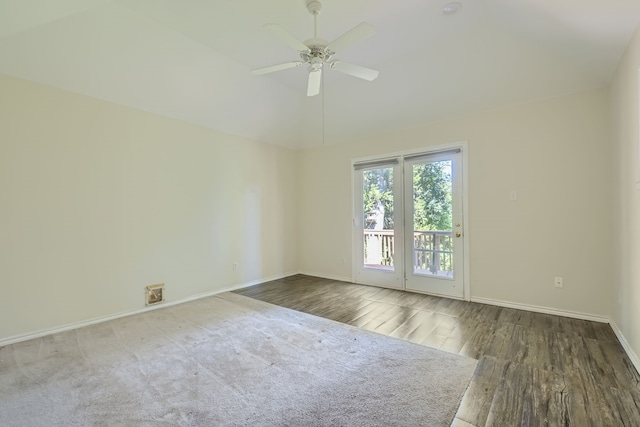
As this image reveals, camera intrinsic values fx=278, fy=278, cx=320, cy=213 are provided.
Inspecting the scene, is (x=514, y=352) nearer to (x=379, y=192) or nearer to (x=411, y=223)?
(x=411, y=223)

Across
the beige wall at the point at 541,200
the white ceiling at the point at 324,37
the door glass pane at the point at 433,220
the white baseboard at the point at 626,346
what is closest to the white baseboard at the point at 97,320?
the white ceiling at the point at 324,37

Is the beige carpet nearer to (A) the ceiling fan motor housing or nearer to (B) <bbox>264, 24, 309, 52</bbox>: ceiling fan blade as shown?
(B) <bbox>264, 24, 309, 52</bbox>: ceiling fan blade

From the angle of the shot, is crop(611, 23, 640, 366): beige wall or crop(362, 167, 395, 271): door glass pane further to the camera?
crop(362, 167, 395, 271): door glass pane

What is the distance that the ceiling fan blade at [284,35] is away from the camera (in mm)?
1990

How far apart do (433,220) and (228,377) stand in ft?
10.9

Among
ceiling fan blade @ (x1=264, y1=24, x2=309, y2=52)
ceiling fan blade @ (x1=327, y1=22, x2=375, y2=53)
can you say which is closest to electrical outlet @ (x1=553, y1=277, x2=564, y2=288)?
ceiling fan blade @ (x1=327, y1=22, x2=375, y2=53)

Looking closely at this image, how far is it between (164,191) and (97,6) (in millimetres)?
2032

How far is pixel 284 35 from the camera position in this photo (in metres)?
2.08

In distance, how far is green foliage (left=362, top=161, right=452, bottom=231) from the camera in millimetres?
4020

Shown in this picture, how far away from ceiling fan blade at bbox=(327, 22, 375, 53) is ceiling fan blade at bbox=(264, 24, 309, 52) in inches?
8.7

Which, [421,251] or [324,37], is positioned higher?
[324,37]

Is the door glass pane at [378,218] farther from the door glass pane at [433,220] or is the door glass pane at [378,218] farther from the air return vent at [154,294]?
the air return vent at [154,294]

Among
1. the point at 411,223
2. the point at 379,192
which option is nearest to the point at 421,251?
the point at 411,223

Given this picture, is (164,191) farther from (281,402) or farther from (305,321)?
(281,402)
